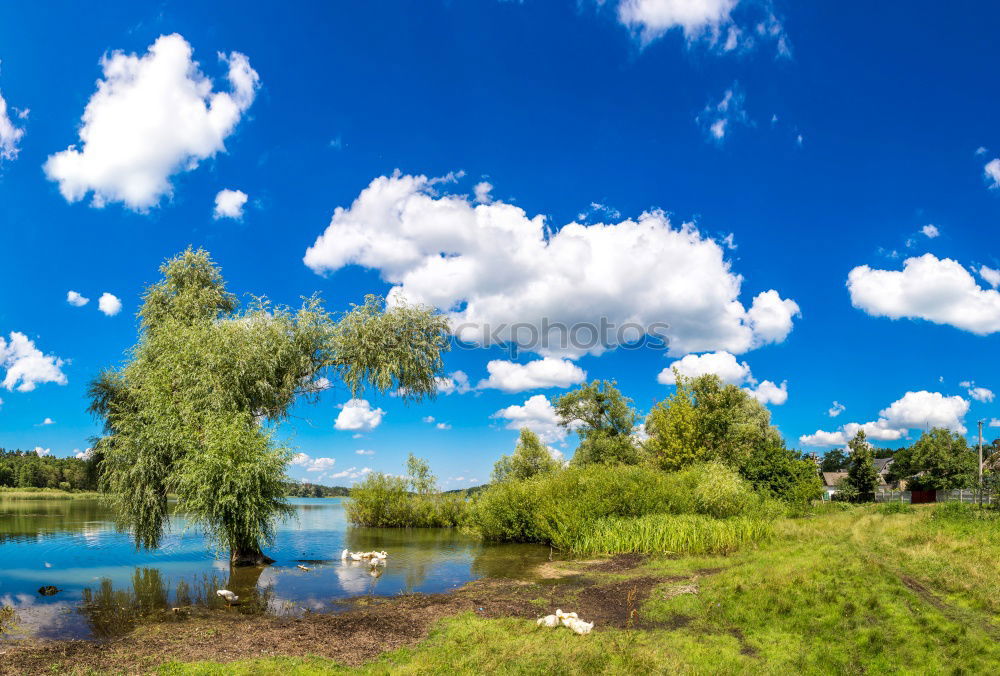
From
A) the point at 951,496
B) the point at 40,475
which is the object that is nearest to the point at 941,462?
the point at 951,496

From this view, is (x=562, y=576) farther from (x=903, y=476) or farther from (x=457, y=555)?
(x=903, y=476)

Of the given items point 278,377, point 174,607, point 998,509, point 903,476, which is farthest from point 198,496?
point 903,476

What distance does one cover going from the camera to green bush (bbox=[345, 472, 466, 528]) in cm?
4272

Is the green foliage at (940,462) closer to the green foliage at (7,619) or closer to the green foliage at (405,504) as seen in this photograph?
the green foliage at (405,504)

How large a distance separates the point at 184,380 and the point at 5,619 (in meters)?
9.77

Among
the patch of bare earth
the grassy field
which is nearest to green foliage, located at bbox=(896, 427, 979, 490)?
the grassy field

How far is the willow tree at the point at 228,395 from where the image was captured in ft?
63.3

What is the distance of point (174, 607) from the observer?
48.5ft

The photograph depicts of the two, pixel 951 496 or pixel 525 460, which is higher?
pixel 525 460

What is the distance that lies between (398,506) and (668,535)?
2462 cm

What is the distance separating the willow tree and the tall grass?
994cm

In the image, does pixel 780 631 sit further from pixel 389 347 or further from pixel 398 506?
pixel 398 506

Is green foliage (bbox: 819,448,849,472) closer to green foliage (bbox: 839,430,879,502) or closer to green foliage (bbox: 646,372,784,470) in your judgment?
green foliage (bbox: 839,430,879,502)

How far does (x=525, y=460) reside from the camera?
53938 mm
